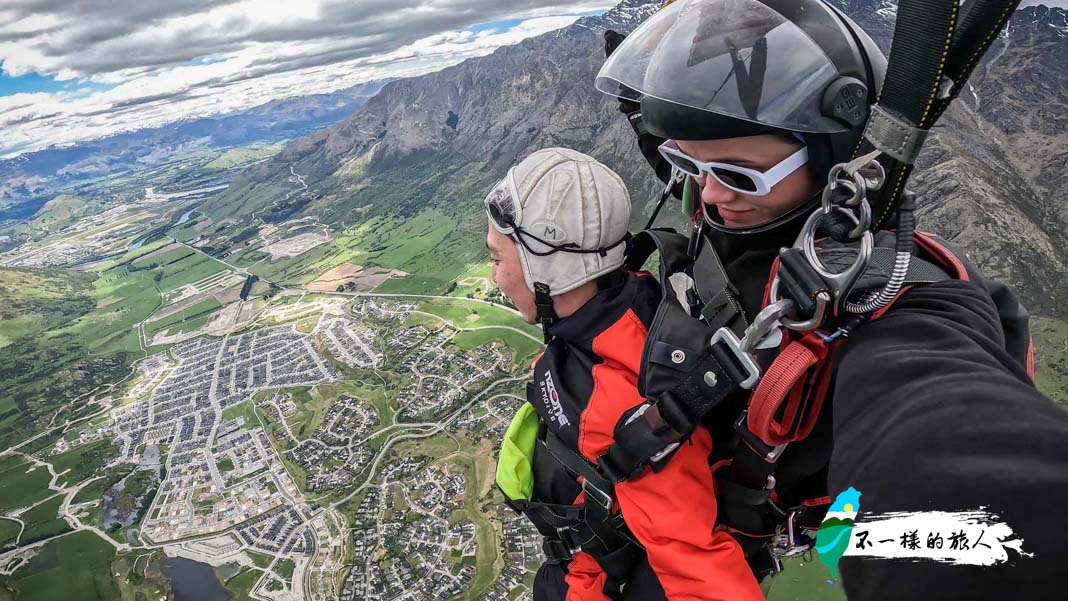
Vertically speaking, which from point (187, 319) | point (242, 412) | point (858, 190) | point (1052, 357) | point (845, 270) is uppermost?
point (858, 190)

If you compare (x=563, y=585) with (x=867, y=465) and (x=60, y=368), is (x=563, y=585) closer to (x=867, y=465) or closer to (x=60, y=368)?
(x=867, y=465)

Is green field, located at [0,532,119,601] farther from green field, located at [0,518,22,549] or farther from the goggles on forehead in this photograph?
the goggles on forehead

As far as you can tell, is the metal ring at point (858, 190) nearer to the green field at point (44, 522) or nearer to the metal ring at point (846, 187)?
the metal ring at point (846, 187)

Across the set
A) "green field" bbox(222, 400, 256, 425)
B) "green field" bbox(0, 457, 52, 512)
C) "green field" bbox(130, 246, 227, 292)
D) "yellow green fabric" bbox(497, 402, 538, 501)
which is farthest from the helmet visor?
"green field" bbox(130, 246, 227, 292)

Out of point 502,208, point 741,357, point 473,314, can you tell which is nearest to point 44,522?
point 473,314

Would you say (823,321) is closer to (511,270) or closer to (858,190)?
(858,190)
